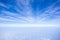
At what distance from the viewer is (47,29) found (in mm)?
625

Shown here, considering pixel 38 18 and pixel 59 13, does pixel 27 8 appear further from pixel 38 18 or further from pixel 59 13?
pixel 59 13

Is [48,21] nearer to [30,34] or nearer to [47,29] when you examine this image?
[47,29]

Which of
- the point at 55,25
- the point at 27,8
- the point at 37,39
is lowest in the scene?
the point at 37,39

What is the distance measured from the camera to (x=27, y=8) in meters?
0.59

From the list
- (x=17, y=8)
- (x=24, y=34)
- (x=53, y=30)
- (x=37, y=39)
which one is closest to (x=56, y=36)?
(x=53, y=30)

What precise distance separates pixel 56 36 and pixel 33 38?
19cm

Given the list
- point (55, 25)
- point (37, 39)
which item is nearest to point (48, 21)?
point (55, 25)

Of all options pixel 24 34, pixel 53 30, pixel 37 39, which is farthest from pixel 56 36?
pixel 24 34

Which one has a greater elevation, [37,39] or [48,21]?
[48,21]

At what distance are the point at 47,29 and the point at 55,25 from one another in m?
0.08

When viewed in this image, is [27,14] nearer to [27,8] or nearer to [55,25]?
[27,8]

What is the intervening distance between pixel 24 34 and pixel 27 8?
0.21 meters

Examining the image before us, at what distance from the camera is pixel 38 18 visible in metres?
0.62

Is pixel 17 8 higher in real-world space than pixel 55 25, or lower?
higher
